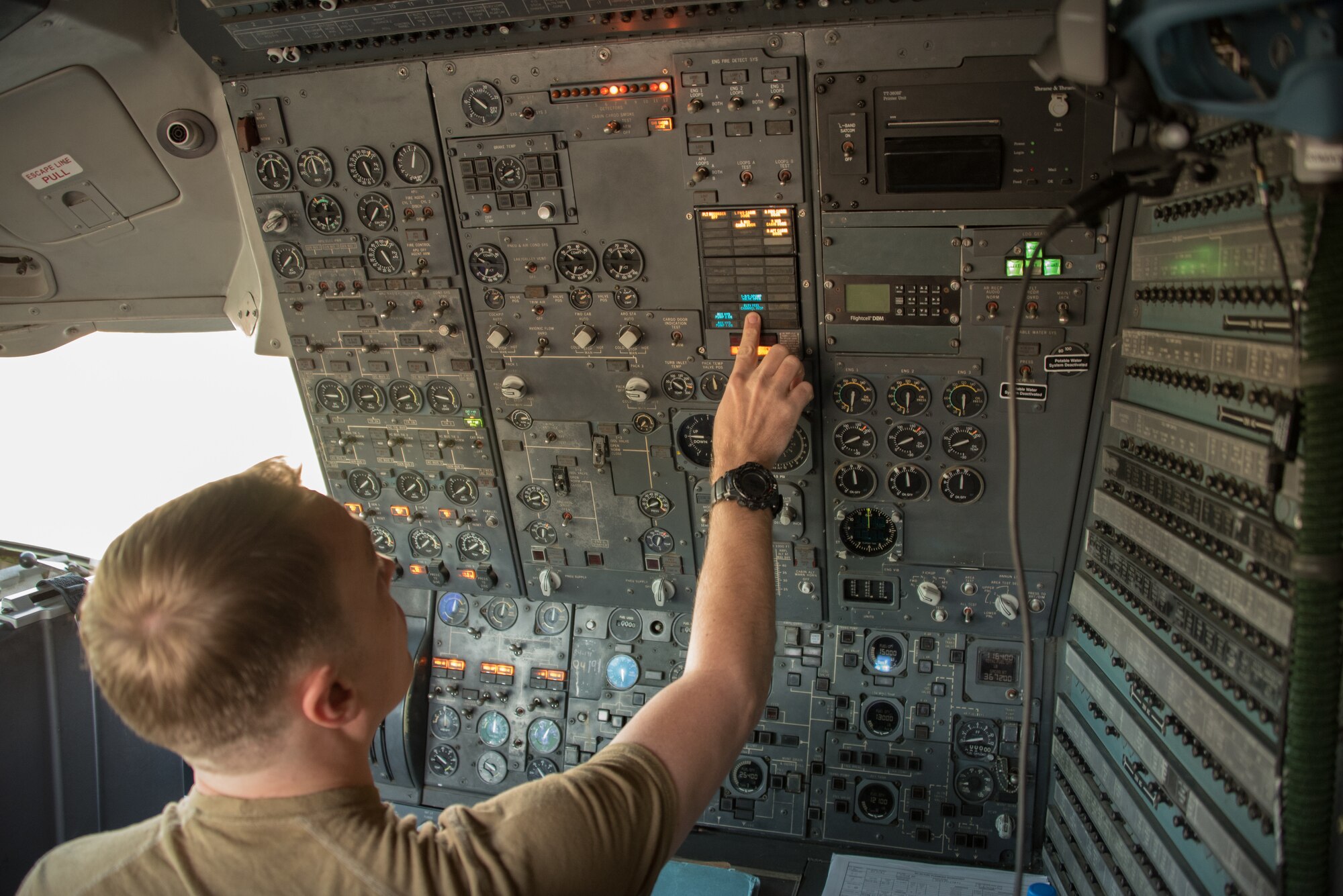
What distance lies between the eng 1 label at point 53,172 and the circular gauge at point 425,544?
1.74 meters

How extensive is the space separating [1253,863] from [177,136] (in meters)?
3.57

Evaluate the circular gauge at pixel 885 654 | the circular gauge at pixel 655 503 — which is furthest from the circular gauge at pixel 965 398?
the circular gauge at pixel 655 503

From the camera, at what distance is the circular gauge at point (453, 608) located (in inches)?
142

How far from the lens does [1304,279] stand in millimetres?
1395

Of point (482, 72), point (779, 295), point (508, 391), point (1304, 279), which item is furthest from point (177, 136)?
point (1304, 279)

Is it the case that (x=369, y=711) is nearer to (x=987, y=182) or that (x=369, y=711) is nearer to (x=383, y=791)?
(x=987, y=182)

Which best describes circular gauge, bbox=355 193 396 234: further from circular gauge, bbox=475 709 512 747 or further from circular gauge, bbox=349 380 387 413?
circular gauge, bbox=475 709 512 747

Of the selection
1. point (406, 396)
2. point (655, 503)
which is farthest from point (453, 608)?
point (655, 503)

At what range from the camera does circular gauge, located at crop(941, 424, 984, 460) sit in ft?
8.82

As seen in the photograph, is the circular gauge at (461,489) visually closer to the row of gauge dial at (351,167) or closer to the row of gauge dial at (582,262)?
the row of gauge dial at (582,262)

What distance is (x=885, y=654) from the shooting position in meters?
3.12

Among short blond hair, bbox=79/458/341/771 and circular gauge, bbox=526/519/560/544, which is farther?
circular gauge, bbox=526/519/560/544

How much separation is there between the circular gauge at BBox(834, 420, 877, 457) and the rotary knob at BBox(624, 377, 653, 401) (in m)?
0.62

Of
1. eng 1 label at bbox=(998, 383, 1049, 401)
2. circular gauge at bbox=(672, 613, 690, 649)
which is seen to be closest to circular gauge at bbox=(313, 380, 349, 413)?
circular gauge at bbox=(672, 613, 690, 649)
